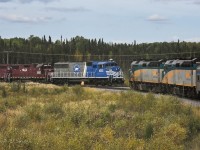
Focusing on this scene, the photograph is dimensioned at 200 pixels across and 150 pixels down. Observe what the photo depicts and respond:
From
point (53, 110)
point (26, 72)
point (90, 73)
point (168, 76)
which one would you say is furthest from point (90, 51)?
point (53, 110)

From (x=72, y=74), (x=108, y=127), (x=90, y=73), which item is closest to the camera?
(x=108, y=127)

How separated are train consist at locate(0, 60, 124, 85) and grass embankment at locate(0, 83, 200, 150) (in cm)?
2375

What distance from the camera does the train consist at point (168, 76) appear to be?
3459cm

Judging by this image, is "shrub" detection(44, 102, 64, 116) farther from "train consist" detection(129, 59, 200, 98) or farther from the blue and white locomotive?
the blue and white locomotive

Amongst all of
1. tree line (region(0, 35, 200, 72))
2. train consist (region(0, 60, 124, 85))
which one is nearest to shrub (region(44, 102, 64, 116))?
train consist (region(0, 60, 124, 85))

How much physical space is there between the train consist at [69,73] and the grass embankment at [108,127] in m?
23.7

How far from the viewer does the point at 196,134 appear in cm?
2061

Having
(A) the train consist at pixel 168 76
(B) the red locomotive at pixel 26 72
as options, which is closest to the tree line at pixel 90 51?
(B) the red locomotive at pixel 26 72

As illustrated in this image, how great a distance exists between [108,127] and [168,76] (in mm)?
20544

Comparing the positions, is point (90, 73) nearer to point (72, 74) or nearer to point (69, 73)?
point (72, 74)

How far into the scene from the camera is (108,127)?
20.5 metres

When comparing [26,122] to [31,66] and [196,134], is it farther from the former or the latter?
[31,66]

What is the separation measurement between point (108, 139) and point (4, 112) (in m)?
13.3

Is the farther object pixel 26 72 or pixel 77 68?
pixel 26 72
